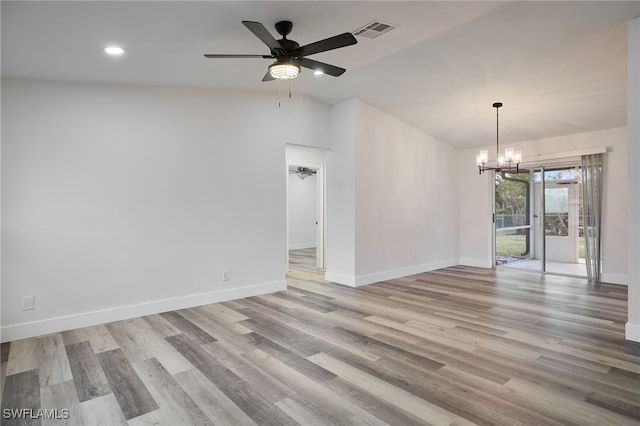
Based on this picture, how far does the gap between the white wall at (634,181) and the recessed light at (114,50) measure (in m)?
4.79

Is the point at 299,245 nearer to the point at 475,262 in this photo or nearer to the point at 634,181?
the point at 475,262

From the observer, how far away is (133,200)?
13.6 ft

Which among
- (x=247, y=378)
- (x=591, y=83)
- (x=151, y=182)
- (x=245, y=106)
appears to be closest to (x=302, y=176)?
(x=245, y=106)

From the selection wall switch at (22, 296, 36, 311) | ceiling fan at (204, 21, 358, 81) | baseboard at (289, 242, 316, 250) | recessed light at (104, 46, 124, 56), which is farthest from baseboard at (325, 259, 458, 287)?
baseboard at (289, 242, 316, 250)

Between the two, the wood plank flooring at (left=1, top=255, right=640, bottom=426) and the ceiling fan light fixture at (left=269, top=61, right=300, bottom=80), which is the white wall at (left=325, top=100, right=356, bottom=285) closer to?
the wood plank flooring at (left=1, top=255, right=640, bottom=426)

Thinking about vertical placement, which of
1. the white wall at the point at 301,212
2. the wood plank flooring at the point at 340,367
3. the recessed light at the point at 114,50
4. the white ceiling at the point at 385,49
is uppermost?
the white ceiling at the point at 385,49

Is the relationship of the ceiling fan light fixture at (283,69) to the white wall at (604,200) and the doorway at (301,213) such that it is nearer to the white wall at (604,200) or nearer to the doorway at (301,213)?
the white wall at (604,200)

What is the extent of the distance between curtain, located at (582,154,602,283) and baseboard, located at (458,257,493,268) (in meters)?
1.79

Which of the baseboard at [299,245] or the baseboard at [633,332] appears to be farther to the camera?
the baseboard at [299,245]

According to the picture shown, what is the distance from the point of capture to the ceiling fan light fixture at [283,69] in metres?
2.95

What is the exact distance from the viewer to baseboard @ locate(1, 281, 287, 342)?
138 inches

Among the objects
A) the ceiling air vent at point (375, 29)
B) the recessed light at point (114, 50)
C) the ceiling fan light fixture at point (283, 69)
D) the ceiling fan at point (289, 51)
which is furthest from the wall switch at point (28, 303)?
the ceiling air vent at point (375, 29)

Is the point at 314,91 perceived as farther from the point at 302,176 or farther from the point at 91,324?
the point at 302,176

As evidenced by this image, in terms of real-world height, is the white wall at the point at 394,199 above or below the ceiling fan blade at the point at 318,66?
below
